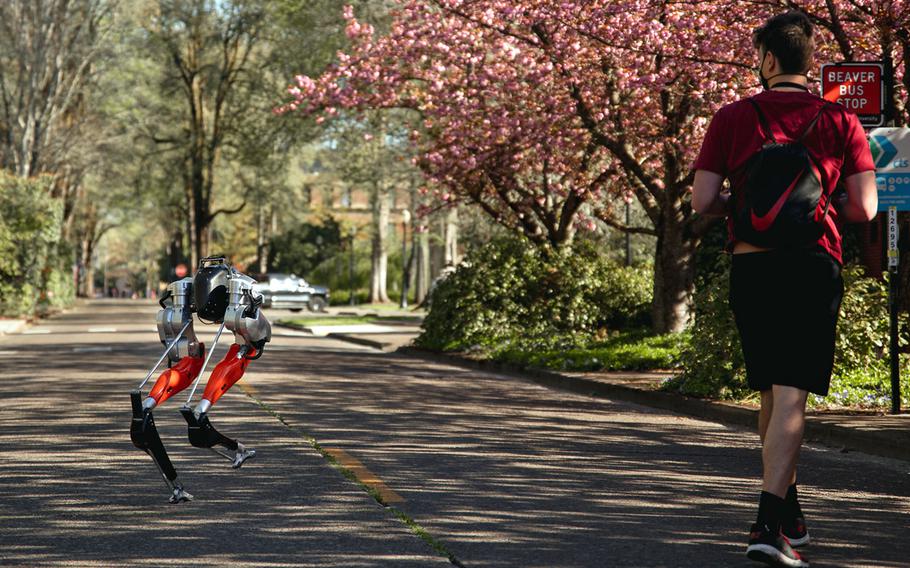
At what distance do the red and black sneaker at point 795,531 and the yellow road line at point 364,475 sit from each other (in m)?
2.30

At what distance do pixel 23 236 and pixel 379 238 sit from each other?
53.7ft

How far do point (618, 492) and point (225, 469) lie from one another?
2.62 m

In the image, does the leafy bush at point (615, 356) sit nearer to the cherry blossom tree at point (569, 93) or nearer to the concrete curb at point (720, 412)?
the concrete curb at point (720, 412)

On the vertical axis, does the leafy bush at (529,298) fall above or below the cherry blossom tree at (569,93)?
below

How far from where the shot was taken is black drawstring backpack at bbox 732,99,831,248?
5480mm

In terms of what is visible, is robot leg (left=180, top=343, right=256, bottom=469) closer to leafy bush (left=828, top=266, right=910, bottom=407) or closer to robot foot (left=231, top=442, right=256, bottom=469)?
robot foot (left=231, top=442, right=256, bottom=469)

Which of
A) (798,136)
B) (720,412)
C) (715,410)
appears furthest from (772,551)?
(715,410)

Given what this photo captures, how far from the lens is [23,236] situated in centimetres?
4172

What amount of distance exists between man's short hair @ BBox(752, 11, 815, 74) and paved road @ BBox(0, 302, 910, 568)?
2172mm

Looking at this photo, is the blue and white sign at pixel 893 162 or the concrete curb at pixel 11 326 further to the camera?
the concrete curb at pixel 11 326

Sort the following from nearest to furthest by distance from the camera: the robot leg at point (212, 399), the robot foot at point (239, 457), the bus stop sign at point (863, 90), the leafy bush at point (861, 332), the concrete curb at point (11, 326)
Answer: the robot leg at point (212, 399), the robot foot at point (239, 457), the bus stop sign at point (863, 90), the leafy bush at point (861, 332), the concrete curb at point (11, 326)

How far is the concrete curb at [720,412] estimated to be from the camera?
10.2m

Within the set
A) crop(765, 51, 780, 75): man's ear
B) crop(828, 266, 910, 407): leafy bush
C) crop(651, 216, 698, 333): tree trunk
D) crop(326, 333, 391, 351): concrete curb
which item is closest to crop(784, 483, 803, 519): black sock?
crop(765, 51, 780, 75): man's ear

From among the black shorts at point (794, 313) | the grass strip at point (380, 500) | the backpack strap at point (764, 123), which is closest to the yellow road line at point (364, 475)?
the grass strip at point (380, 500)
